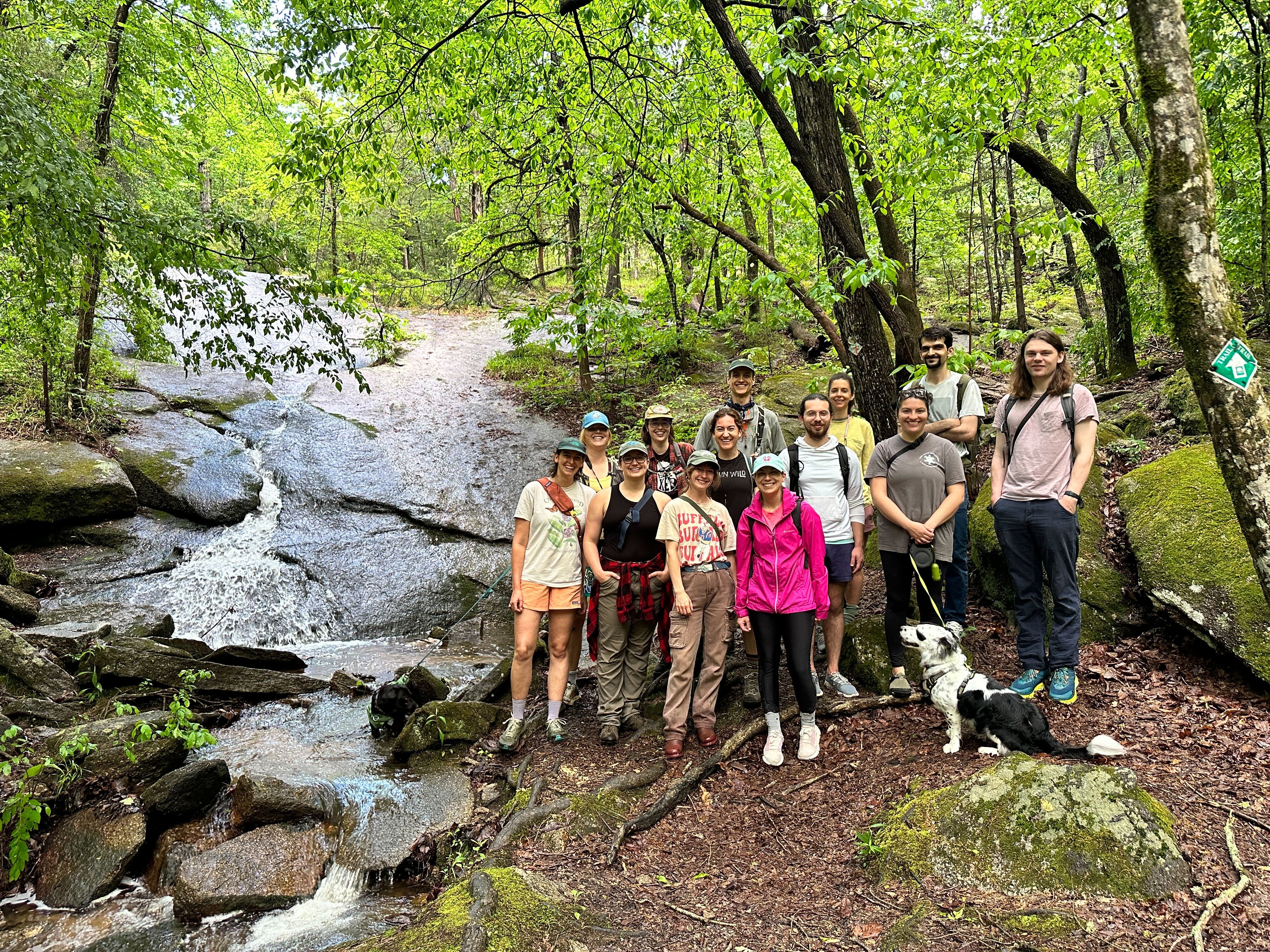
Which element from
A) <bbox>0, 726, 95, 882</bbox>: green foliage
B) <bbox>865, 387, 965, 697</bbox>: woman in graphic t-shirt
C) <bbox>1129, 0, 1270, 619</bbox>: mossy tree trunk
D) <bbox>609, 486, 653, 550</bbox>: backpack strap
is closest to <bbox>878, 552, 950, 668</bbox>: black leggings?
<bbox>865, 387, 965, 697</bbox>: woman in graphic t-shirt

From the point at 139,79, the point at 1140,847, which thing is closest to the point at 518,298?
the point at 139,79

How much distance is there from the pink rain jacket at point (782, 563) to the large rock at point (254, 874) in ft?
11.0

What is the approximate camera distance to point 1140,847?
3.19 metres

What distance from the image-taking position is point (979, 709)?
443 centimetres

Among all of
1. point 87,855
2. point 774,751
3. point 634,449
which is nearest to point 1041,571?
point 774,751

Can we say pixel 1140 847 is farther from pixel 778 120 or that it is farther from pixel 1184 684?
pixel 778 120

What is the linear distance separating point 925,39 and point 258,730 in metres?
8.97

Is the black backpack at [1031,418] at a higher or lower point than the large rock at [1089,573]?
higher

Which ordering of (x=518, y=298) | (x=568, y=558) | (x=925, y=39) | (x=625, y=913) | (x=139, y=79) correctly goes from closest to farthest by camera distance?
(x=625, y=913)
(x=568, y=558)
(x=925, y=39)
(x=139, y=79)
(x=518, y=298)

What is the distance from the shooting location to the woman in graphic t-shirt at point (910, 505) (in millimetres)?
5250

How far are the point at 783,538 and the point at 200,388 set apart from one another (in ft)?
51.3

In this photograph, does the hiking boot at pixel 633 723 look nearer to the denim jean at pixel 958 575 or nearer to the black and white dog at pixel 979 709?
the black and white dog at pixel 979 709

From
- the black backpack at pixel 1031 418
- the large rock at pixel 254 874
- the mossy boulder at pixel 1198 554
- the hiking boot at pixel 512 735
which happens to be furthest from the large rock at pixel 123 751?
the mossy boulder at pixel 1198 554

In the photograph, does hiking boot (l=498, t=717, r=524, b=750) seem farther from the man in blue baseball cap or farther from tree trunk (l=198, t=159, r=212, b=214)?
tree trunk (l=198, t=159, r=212, b=214)
